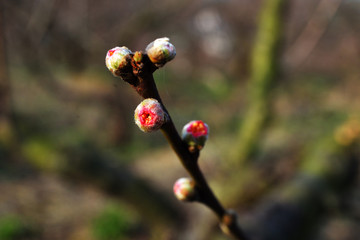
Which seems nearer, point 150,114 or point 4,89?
point 150,114

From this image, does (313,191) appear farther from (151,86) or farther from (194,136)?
(151,86)

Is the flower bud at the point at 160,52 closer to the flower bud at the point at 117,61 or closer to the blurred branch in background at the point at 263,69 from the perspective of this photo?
the flower bud at the point at 117,61

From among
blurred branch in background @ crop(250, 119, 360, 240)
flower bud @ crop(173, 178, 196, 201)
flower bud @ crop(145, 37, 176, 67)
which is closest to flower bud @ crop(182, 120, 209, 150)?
flower bud @ crop(173, 178, 196, 201)

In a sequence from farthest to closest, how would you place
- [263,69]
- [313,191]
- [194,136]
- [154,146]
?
1. [154,146]
2. [263,69]
3. [313,191]
4. [194,136]

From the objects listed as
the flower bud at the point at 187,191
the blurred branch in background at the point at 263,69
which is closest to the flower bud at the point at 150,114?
the flower bud at the point at 187,191

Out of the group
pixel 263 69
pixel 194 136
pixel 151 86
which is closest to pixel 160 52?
pixel 151 86

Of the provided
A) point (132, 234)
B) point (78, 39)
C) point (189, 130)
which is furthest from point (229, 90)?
point (189, 130)

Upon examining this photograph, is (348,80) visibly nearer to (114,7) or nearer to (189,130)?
(114,7)
